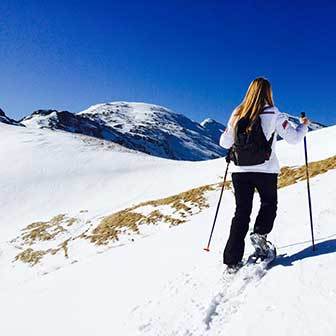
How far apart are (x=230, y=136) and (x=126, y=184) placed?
24883 mm

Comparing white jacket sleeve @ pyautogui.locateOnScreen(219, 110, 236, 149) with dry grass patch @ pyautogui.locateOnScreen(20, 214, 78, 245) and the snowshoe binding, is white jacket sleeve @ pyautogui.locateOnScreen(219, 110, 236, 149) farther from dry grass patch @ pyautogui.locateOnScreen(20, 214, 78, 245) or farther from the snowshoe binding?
dry grass patch @ pyautogui.locateOnScreen(20, 214, 78, 245)

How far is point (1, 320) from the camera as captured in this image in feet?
25.5

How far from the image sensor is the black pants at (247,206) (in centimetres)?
614

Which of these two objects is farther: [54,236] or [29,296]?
[54,236]

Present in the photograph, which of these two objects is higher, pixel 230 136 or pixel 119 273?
pixel 230 136

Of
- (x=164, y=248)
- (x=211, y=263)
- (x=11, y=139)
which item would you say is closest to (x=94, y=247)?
(x=164, y=248)

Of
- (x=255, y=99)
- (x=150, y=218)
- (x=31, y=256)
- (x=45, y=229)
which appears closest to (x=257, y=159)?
(x=255, y=99)

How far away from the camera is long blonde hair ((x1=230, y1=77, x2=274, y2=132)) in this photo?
5.97 m

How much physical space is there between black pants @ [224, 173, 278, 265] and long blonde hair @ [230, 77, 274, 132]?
78cm

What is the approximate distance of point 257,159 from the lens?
600 cm

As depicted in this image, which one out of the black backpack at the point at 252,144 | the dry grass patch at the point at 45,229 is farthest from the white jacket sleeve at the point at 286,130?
the dry grass patch at the point at 45,229

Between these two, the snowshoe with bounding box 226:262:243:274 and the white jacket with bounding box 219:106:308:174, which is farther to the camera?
the snowshoe with bounding box 226:262:243:274

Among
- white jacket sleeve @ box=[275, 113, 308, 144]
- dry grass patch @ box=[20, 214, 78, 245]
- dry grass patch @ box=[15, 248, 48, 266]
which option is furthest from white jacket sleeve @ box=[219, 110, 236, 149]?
dry grass patch @ box=[20, 214, 78, 245]

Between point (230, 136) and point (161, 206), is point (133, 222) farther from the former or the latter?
point (230, 136)
